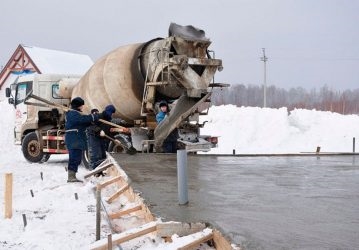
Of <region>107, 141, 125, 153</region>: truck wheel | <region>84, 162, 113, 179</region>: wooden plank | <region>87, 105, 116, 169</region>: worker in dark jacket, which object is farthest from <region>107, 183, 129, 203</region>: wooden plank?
<region>107, 141, 125, 153</region>: truck wheel

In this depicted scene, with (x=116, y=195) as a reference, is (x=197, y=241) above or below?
above

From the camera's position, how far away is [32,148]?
662 inches

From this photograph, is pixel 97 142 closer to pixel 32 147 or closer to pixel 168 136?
pixel 168 136

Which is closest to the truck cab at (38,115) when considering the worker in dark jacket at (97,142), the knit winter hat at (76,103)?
the worker in dark jacket at (97,142)

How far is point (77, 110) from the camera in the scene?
9742 millimetres

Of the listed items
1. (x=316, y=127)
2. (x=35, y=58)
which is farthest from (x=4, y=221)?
(x=35, y=58)

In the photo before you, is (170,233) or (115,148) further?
(115,148)

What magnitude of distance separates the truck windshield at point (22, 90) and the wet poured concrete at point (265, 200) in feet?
28.2

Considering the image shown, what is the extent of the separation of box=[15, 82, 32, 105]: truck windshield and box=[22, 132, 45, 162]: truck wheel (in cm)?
147

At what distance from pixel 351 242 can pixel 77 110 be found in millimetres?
6903

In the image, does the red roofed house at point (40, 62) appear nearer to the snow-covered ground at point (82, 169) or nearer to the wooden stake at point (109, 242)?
the snow-covered ground at point (82, 169)

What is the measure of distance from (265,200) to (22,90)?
13.7 m

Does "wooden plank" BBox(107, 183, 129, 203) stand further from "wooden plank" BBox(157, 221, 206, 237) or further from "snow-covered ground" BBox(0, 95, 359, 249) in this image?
"wooden plank" BBox(157, 221, 206, 237)

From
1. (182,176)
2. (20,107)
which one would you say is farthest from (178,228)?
(20,107)
